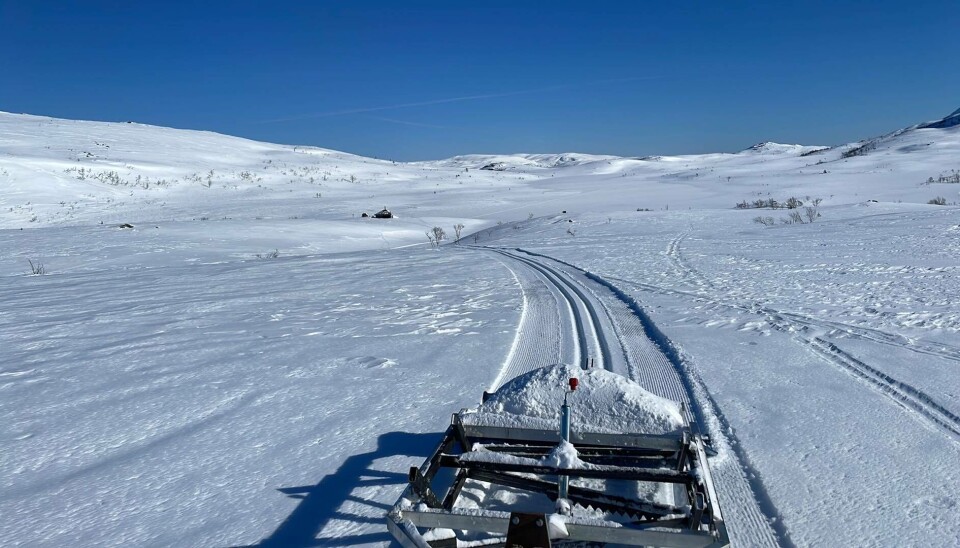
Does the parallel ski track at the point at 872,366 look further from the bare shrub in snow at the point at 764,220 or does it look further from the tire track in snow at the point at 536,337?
the bare shrub in snow at the point at 764,220

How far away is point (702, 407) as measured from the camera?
165 inches

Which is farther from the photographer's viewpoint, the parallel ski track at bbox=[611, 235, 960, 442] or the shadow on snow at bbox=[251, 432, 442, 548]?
the parallel ski track at bbox=[611, 235, 960, 442]

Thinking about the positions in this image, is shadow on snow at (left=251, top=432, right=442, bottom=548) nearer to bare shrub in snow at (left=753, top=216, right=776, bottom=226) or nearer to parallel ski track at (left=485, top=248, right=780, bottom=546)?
parallel ski track at (left=485, top=248, right=780, bottom=546)

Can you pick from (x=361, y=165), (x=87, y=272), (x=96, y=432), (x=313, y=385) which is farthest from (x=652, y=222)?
(x=361, y=165)

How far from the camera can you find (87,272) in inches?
510

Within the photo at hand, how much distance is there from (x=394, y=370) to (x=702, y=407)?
2428mm

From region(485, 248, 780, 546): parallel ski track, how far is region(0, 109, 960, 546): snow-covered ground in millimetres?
32


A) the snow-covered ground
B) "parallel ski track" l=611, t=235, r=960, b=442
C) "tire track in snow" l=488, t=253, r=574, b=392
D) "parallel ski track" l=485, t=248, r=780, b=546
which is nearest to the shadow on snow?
the snow-covered ground

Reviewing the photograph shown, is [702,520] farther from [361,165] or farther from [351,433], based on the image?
[361,165]

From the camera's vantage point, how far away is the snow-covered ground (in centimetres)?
299

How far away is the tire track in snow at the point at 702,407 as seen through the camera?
2.76m

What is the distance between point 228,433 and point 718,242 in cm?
1218

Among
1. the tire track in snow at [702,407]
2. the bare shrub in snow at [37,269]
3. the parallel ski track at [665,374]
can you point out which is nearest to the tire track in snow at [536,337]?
the parallel ski track at [665,374]

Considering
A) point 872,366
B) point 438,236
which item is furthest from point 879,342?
point 438,236
